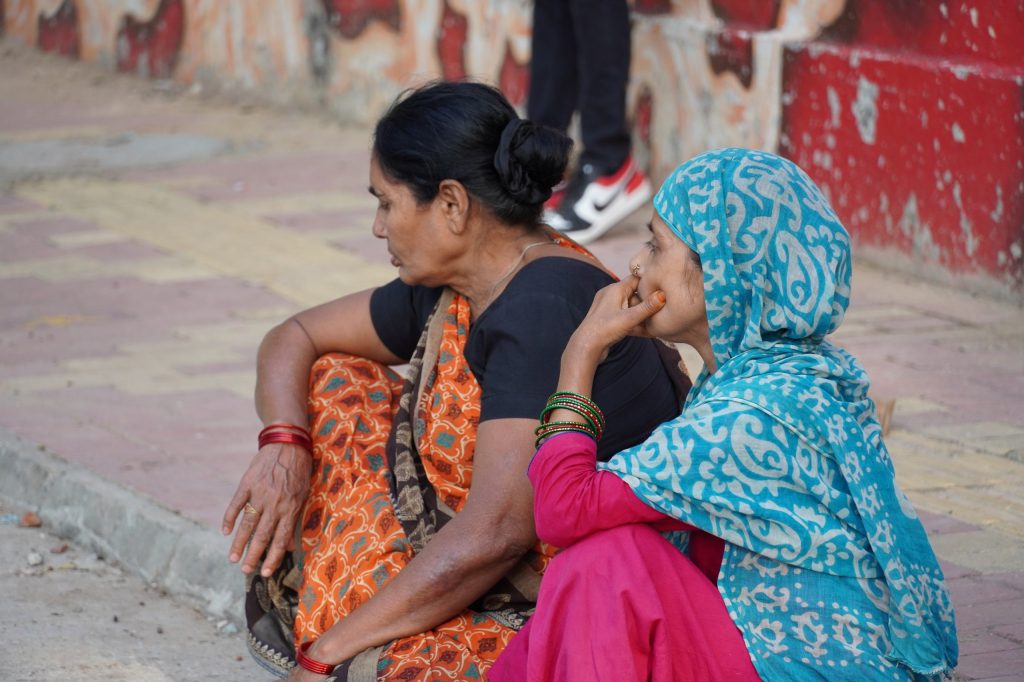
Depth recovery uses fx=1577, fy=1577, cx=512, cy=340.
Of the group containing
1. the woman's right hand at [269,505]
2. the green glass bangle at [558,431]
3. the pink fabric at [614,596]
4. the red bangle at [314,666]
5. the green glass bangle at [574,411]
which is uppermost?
the green glass bangle at [574,411]

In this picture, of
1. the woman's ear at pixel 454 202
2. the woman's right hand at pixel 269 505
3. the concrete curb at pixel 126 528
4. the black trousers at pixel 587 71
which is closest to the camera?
the woman's ear at pixel 454 202

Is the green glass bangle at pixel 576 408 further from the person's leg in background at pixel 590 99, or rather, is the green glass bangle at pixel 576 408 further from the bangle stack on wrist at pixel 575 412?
the person's leg in background at pixel 590 99

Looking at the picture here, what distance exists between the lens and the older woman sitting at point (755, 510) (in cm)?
218

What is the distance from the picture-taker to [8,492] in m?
4.18

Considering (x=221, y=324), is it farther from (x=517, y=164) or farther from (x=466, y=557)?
(x=466, y=557)

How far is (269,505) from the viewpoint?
3.00m

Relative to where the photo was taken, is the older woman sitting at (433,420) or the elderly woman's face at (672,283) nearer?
the elderly woman's face at (672,283)

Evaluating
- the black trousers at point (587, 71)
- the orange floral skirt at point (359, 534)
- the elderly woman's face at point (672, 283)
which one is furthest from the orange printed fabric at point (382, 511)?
the black trousers at point (587, 71)

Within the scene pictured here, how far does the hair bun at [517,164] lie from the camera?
2.76 meters

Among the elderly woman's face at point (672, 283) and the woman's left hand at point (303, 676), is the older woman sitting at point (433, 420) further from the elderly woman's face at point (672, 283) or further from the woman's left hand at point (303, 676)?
Result: the elderly woman's face at point (672, 283)

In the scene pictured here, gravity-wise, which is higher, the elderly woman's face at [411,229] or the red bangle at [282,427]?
the elderly woman's face at [411,229]

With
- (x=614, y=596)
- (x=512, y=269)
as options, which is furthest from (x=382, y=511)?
(x=614, y=596)

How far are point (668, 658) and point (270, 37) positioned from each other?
8.07 meters

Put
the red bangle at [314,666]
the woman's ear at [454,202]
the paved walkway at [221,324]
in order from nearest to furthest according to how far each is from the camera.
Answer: the red bangle at [314,666]
the woman's ear at [454,202]
the paved walkway at [221,324]
